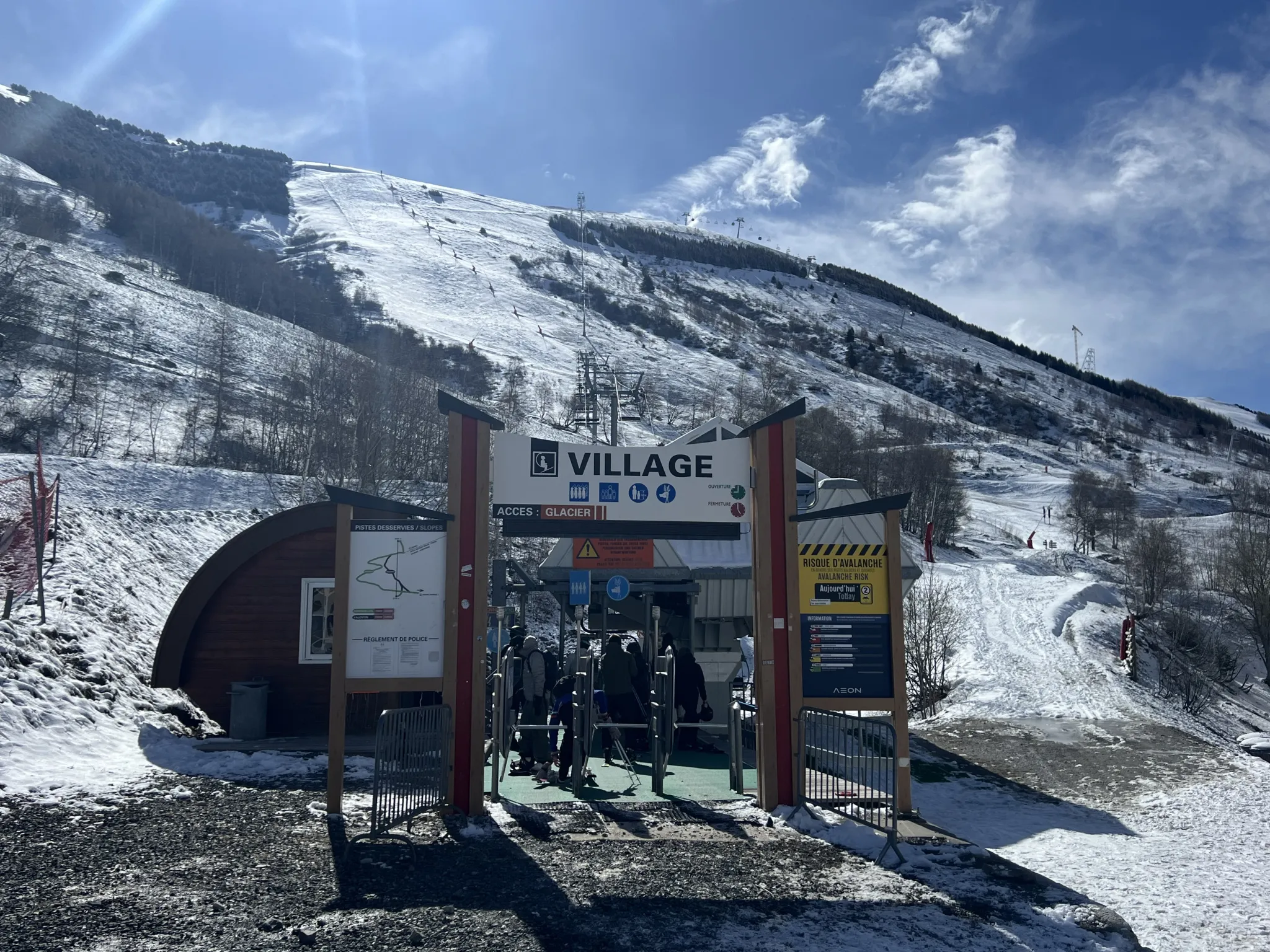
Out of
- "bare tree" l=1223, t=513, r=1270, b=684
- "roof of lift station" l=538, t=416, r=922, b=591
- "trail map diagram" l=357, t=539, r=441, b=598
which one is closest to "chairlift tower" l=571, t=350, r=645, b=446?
"roof of lift station" l=538, t=416, r=922, b=591

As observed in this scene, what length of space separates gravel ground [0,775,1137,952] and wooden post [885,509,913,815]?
1335mm

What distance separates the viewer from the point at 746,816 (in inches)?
333

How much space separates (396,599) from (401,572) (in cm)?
25

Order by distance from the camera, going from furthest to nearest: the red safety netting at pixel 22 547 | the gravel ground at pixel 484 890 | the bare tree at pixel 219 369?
the bare tree at pixel 219 369 → the red safety netting at pixel 22 547 → the gravel ground at pixel 484 890

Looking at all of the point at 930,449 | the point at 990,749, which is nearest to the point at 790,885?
the point at 990,749

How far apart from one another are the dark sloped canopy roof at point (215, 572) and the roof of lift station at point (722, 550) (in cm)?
397

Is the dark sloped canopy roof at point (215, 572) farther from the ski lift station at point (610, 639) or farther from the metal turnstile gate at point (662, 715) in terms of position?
the metal turnstile gate at point (662, 715)

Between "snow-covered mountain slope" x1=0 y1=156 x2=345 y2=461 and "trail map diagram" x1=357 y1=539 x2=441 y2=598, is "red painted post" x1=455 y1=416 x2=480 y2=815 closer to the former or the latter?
"trail map diagram" x1=357 y1=539 x2=441 y2=598

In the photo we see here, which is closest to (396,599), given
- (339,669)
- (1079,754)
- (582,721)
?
(339,669)

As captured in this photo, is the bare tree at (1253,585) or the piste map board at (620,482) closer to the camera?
the piste map board at (620,482)

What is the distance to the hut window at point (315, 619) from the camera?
13.5 metres

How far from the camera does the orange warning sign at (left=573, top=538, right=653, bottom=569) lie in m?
9.94

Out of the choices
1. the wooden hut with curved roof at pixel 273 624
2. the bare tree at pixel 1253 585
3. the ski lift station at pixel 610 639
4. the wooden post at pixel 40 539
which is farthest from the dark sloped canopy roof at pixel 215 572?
the bare tree at pixel 1253 585

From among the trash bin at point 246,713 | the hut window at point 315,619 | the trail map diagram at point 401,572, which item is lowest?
the trash bin at point 246,713
